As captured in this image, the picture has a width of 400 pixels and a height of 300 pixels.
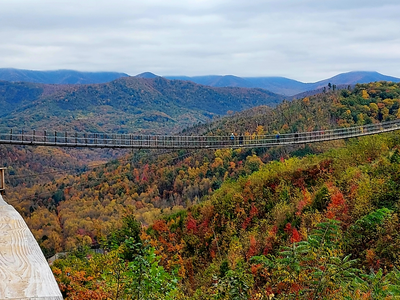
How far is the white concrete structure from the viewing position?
1.30 metres

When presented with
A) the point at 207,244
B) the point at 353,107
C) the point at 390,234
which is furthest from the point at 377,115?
the point at 390,234

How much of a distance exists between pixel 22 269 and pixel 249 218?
27166 mm

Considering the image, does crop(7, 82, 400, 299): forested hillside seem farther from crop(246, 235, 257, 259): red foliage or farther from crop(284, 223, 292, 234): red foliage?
crop(246, 235, 257, 259): red foliage

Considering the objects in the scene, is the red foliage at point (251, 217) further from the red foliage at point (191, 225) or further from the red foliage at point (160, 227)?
the red foliage at point (160, 227)

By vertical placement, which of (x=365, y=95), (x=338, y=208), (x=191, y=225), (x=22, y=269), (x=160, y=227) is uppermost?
(x=365, y=95)

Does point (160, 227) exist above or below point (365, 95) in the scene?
below

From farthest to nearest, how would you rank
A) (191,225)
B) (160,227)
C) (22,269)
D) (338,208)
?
1. (160,227)
2. (191,225)
3. (338,208)
4. (22,269)

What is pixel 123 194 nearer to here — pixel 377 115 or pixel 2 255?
pixel 377 115

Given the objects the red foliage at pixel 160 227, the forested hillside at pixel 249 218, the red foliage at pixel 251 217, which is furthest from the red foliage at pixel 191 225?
the red foliage at pixel 251 217

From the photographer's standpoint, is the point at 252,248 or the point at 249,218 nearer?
the point at 252,248

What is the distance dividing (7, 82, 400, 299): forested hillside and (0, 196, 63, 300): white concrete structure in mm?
2627

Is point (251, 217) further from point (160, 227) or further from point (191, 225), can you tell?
point (160, 227)

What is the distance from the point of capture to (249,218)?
28000 mm

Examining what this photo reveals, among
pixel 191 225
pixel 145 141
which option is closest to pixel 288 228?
pixel 145 141
